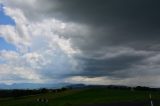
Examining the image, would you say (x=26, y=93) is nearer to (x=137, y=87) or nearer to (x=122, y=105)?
(x=137, y=87)

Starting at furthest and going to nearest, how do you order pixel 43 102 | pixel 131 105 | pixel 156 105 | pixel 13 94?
pixel 13 94
pixel 43 102
pixel 131 105
pixel 156 105

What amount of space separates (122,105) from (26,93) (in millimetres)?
84441

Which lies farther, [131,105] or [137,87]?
[137,87]

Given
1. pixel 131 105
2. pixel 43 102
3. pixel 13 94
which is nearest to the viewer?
pixel 131 105

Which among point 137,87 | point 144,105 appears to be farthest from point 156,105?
point 137,87

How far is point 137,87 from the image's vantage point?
139375 mm

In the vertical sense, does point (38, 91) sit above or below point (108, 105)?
above

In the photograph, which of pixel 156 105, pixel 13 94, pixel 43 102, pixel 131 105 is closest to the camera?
pixel 156 105

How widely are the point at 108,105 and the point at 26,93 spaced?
83.1 m

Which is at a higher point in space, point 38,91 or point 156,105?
point 38,91

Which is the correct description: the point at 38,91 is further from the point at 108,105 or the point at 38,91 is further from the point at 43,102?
the point at 108,105

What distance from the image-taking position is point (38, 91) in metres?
137

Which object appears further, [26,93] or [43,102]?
[26,93]

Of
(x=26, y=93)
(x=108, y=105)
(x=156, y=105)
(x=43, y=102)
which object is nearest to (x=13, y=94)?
(x=26, y=93)
